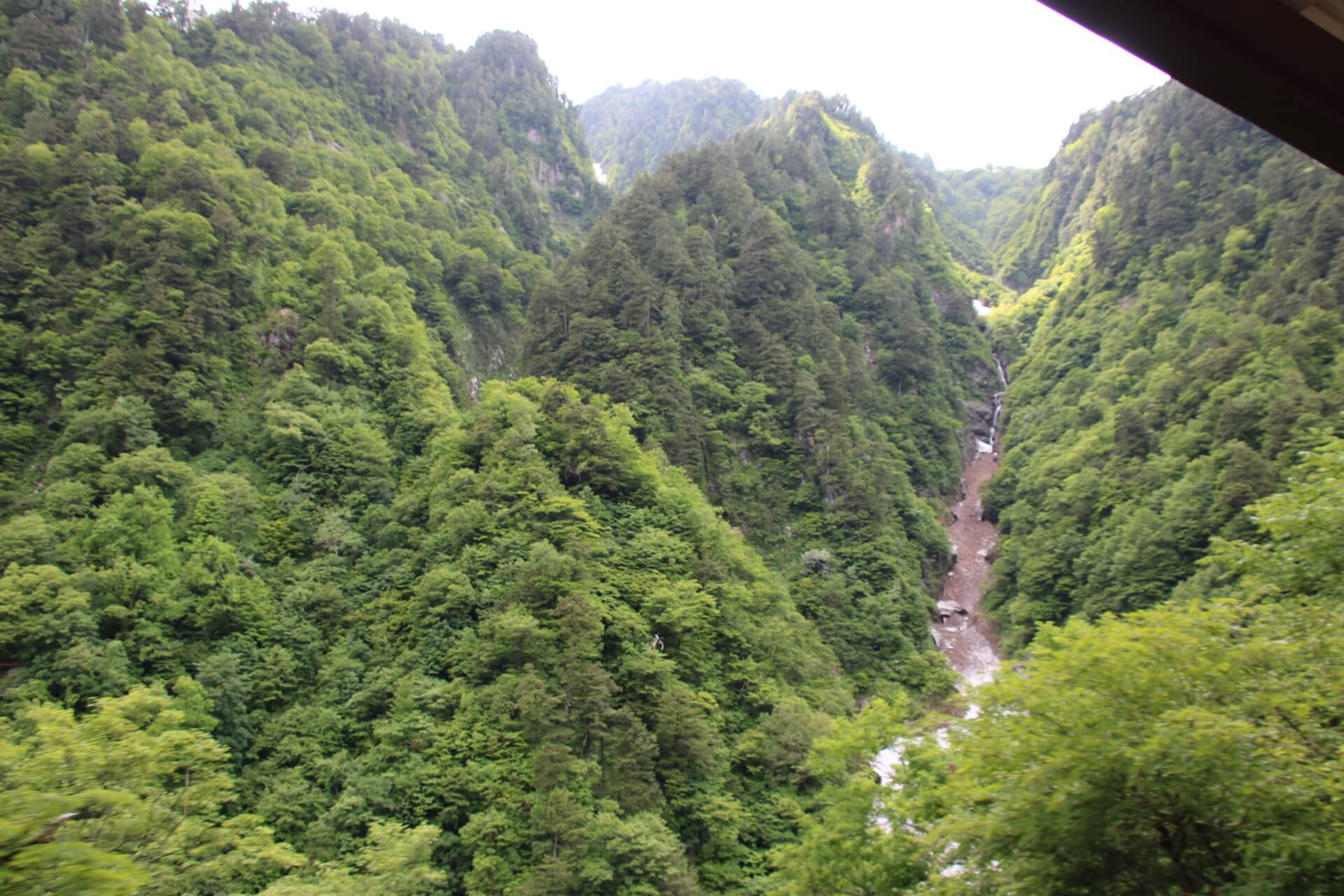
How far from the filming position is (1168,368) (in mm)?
53875

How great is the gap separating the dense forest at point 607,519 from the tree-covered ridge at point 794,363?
1.54 ft

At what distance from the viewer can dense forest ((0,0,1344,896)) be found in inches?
366

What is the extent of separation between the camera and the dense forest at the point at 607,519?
9305 millimetres

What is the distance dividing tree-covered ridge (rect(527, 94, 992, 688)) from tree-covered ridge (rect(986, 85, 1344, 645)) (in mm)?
8270

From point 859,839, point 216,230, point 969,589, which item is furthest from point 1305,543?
point 216,230

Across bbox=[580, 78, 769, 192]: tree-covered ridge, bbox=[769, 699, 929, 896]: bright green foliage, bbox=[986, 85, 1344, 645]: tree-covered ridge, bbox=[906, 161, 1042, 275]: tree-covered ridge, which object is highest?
bbox=[580, 78, 769, 192]: tree-covered ridge

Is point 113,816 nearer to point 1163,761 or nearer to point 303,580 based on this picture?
point 1163,761

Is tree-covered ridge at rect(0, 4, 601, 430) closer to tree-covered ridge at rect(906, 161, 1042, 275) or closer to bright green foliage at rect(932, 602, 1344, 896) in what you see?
bright green foliage at rect(932, 602, 1344, 896)

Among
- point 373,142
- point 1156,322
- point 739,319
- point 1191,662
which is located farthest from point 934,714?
point 373,142

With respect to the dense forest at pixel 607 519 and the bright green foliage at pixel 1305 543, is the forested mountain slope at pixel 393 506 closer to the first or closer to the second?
the dense forest at pixel 607 519

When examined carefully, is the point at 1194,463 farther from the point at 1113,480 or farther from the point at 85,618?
the point at 85,618

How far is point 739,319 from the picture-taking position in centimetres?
6531

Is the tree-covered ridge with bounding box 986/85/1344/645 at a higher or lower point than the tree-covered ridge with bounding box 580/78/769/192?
lower

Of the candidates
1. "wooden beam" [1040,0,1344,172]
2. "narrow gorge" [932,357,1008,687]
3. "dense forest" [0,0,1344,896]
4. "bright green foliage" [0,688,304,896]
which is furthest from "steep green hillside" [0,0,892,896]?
"narrow gorge" [932,357,1008,687]
